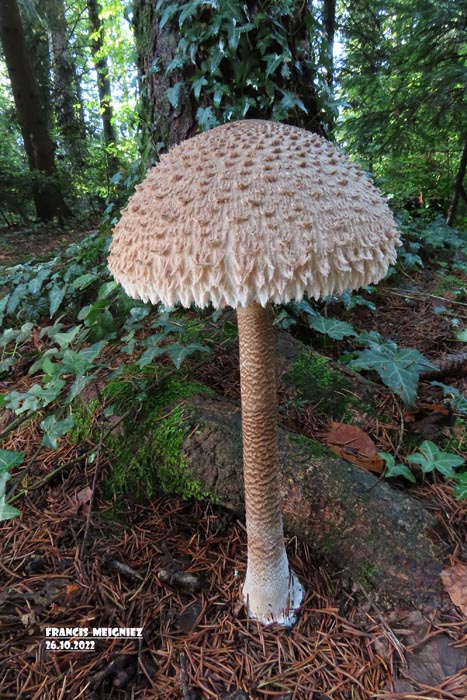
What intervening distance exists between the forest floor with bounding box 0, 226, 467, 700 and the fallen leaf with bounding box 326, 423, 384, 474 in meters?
0.28

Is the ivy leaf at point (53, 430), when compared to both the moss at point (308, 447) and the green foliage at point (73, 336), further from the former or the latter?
the moss at point (308, 447)

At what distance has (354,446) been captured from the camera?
2.31 meters

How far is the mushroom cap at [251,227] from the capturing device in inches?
42.9

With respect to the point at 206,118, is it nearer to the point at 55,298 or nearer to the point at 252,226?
the point at 55,298

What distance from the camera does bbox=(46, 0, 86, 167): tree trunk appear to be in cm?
1201

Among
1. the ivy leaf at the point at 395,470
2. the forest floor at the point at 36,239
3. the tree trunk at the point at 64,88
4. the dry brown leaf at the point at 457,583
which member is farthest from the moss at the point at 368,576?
the tree trunk at the point at 64,88

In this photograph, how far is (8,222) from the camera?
1039cm

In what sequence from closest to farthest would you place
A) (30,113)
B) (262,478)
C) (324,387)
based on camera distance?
(262,478) < (324,387) < (30,113)

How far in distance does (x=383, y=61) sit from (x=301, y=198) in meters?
7.60

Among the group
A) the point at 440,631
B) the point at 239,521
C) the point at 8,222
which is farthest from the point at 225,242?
the point at 8,222

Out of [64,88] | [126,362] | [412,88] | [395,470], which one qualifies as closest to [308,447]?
[395,470]

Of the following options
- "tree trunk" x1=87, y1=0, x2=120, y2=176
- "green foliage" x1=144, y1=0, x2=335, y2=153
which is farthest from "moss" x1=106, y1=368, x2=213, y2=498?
"tree trunk" x1=87, y1=0, x2=120, y2=176

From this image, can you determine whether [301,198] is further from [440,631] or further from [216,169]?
[440,631]

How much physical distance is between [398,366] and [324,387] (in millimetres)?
457
